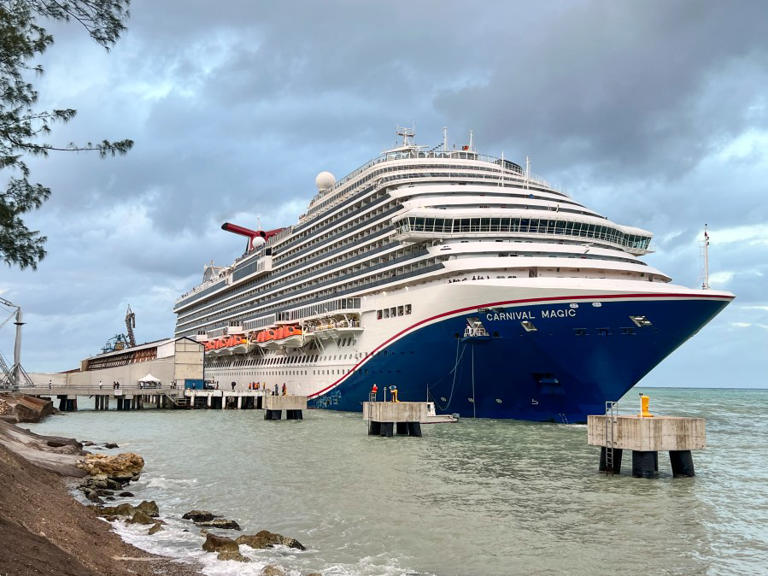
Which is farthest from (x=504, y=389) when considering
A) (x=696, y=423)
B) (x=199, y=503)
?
(x=199, y=503)

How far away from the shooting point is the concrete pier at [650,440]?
69.4ft

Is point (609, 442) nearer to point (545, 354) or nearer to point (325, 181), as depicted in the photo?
point (545, 354)

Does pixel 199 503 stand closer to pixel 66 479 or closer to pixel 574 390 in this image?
pixel 66 479

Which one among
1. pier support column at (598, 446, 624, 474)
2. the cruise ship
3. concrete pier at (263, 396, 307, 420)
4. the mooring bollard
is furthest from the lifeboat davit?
the mooring bollard

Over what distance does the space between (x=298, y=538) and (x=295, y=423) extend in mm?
28500

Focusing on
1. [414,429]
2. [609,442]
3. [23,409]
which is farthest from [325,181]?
[609,442]

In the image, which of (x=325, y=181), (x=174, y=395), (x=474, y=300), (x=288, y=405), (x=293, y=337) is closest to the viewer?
(x=474, y=300)

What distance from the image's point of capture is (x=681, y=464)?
21.8m

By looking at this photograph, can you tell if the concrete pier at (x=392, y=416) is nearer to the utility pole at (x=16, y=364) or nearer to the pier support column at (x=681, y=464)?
the pier support column at (x=681, y=464)

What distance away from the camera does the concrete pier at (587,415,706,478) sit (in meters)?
21.2

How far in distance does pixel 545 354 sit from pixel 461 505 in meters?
16.8

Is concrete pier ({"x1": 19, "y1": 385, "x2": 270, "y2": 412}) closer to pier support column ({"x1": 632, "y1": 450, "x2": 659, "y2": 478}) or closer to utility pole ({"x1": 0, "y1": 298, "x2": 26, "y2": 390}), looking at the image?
utility pole ({"x1": 0, "y1": 298, "x2": 26, "y2": 390})

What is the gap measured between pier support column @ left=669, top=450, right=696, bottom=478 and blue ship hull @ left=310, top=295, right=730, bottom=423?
10.4m

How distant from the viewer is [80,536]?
40.2 feet
